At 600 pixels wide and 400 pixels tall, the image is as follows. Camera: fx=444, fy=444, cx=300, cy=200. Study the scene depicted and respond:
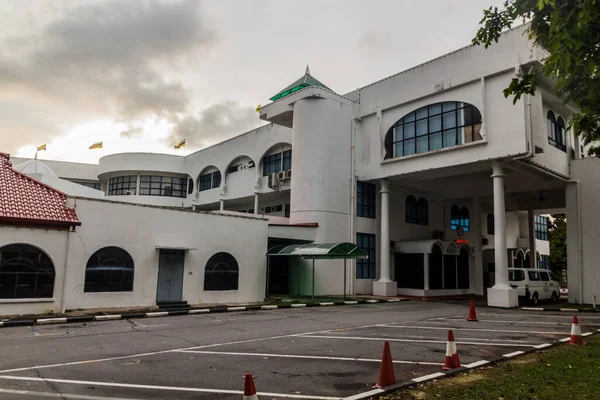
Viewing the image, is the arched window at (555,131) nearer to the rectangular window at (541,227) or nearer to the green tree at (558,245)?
the rectangular window at (541,227)

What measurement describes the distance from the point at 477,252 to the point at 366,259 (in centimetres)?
947

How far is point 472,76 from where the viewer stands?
22484 mm

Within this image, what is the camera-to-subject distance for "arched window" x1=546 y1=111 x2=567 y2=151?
941 inches

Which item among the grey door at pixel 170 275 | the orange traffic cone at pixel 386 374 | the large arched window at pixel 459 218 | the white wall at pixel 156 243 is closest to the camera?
the orange traffic cone at pixel 386 374

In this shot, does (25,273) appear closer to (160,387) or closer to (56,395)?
(56,395)

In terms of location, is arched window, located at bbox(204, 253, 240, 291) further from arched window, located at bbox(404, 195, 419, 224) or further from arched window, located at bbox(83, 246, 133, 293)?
arched window, located at bbox(404, 195, 419, 224)

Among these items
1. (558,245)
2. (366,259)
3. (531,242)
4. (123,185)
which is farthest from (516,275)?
(123,185)

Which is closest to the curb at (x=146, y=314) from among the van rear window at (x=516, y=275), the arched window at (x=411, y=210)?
the van rear window at (x=516, y=275)

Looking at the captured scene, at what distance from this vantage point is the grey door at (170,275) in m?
18.7

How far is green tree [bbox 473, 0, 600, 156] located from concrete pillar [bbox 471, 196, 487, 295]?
2248cm

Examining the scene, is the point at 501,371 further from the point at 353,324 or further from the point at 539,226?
the point at 539,226

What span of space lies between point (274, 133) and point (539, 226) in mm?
30525

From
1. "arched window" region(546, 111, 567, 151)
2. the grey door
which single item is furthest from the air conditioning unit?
"arched window" region(546, 111, 567, 151)

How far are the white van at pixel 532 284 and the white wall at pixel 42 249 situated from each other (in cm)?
2037
